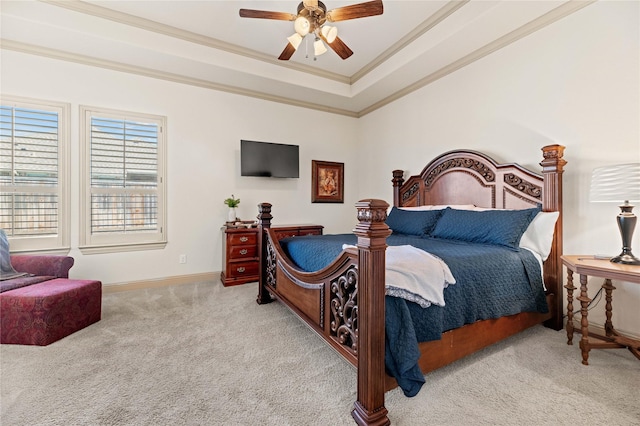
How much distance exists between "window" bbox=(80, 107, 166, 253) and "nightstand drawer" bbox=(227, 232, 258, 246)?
2.98 feet

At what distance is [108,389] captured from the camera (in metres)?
1.58

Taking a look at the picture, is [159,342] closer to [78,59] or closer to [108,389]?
[108,389]

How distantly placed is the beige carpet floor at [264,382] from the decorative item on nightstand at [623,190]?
784 millimetres

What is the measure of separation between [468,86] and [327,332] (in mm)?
3248

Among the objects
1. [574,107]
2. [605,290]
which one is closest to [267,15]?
[574,107]

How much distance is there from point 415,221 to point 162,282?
3349 mm

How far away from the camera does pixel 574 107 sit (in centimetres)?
239

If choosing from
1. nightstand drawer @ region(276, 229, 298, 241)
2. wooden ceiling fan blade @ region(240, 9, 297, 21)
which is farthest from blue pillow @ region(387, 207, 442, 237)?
wooden ceiling fan blade @ region(240, 9, 297, 21)

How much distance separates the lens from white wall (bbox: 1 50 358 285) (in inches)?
126

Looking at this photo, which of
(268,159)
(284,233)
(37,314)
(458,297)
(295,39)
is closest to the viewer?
(458,297)

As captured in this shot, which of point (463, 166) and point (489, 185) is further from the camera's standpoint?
point (463, 166)

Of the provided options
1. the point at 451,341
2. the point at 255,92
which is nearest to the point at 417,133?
the point at 255,92

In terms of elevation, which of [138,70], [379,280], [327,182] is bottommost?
[379,280]

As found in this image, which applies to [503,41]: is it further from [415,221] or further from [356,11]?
[415,221]
